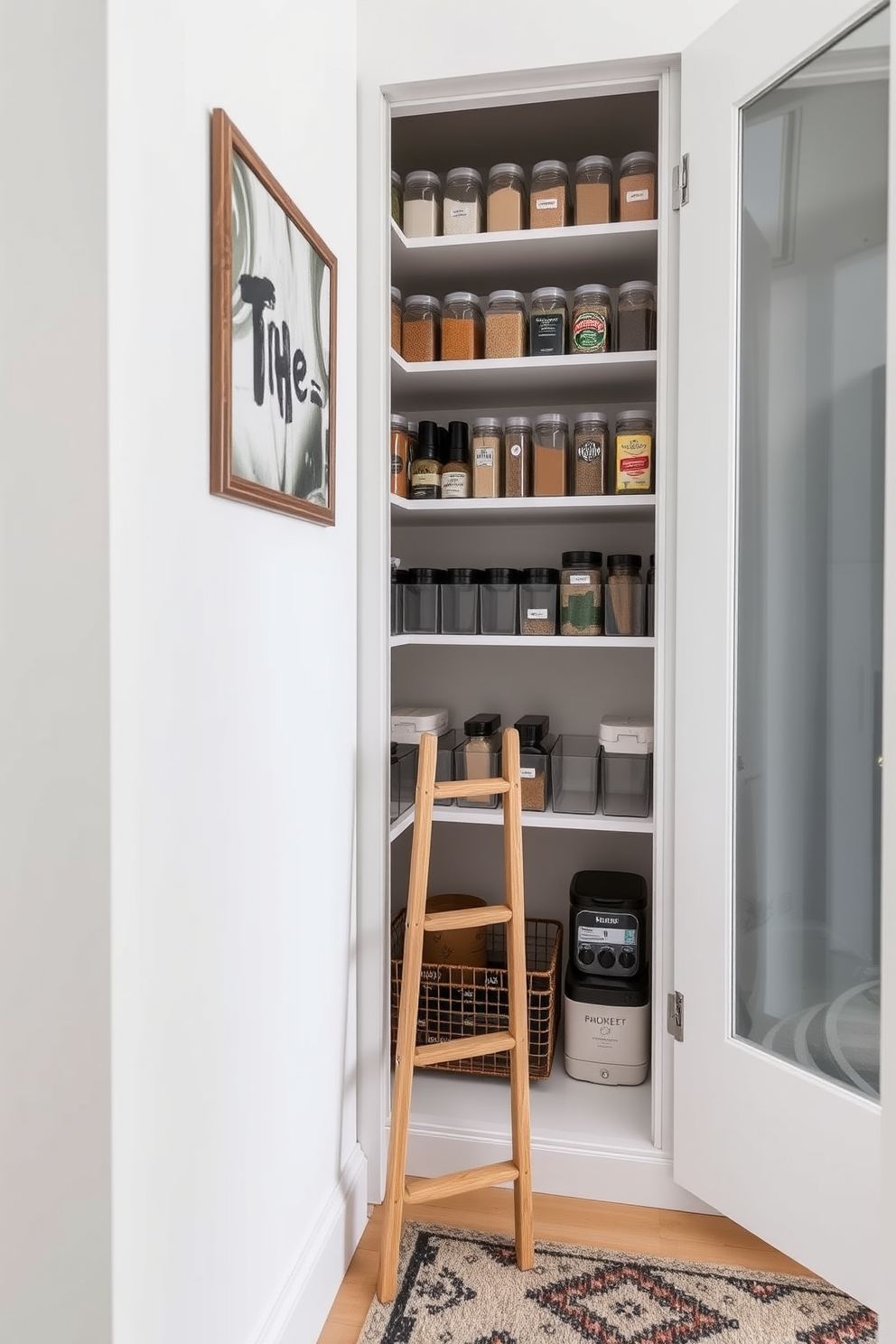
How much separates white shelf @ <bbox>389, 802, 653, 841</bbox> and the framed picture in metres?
0.74

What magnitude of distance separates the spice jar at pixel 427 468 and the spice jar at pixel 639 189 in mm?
585

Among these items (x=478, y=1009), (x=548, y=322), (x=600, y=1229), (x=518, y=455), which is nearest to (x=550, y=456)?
(x=518, y=455)

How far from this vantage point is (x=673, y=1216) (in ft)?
5.82

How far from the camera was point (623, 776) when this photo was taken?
77.4 inches

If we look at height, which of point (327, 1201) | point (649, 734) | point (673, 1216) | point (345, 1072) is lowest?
point (673, 1216)

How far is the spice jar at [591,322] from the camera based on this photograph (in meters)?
1.86

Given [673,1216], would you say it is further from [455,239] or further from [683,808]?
[455,239]

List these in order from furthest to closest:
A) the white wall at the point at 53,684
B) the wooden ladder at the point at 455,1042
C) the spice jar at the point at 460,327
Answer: the spice jar at the point at 460,327 → the wooden ladder at the point at 455,1042 → the white wall at the point at 53,684

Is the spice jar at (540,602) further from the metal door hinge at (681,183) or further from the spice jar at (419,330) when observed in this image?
the metal door hinge at (681,183)

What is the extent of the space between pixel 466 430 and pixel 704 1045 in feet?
4.49

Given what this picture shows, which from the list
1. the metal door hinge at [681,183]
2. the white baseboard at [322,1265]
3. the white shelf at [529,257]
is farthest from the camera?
the white shelf at [529,257]

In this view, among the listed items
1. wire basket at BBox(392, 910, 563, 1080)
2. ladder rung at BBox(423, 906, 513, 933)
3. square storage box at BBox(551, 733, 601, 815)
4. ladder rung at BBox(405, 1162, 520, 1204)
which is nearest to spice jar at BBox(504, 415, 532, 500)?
square storage box at BBox(551, 733, 601, 815)

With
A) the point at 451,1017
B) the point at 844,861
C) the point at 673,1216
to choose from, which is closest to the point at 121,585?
the point at 844,861

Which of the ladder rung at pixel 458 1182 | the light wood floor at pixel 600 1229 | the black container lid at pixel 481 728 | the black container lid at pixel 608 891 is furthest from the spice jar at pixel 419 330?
the light wood floor at pixel 600 1229
